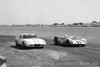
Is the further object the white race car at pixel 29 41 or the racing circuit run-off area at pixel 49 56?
the white race car at pixel 29 41

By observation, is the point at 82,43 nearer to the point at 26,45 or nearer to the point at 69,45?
the point at 69,45

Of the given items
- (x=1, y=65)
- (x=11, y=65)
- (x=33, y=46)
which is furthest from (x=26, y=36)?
(x=1, y=65)

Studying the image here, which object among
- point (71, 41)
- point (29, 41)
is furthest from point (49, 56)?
point (71, 41)

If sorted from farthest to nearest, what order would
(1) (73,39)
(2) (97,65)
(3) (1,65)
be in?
(1) (73,39)
(2) (97,65)
(3) (1,65)

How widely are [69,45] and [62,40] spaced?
1.28 metres

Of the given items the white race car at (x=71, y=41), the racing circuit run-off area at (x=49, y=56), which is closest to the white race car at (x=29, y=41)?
the racing circuit run-off area at (x=49, y=56)

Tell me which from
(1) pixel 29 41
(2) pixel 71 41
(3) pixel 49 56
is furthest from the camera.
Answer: (2) pixel 71 41

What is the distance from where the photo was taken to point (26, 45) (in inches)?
690

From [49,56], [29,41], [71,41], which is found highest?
[29,41]

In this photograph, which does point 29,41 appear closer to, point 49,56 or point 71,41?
point 71,41

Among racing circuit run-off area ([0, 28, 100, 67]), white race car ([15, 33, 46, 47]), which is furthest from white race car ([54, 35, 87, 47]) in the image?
white race car ([15, 33, 46, 47])

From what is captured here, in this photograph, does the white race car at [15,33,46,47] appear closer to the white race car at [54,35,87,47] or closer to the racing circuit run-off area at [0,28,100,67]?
the racing circuit run-off area at [0,28,100,67]

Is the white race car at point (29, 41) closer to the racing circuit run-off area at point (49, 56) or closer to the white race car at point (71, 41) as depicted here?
the racing circuit run-off area at point (49, 56)

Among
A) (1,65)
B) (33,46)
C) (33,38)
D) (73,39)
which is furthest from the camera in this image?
(73,39)
